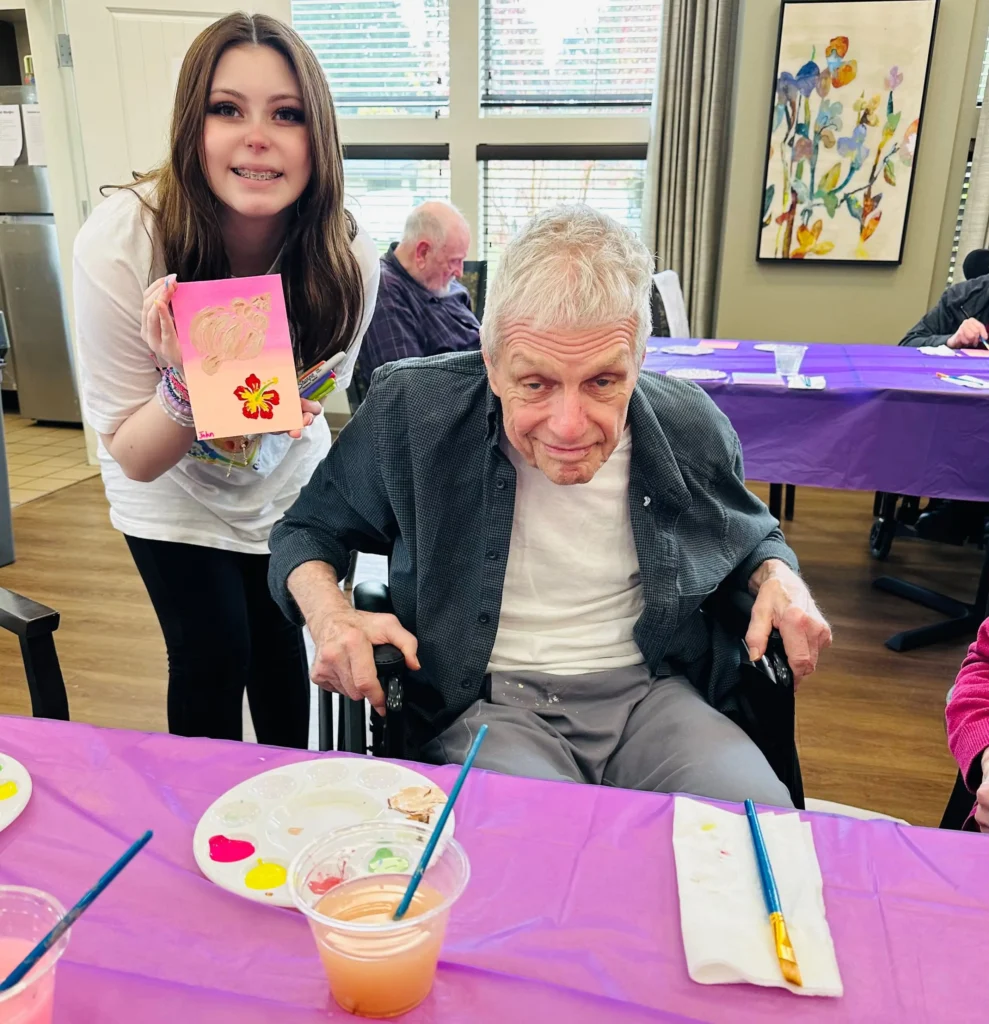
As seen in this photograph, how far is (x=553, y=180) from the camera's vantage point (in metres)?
4.98

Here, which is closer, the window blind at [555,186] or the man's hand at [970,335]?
the man's hand at [970,335]

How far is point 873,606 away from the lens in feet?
10.2

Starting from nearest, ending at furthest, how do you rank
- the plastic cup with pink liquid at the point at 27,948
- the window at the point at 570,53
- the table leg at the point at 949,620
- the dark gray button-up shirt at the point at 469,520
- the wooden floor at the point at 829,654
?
the plastic cup with pink liquid at the point at 27,948, the dark gray button-up shirt at the point at 469,520, the wooden floor at the point at 829,654, the table leg at the point at 949,620, the window at the point at 570,53

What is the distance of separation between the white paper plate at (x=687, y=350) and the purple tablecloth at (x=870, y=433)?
555 mm

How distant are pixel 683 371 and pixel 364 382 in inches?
43.9

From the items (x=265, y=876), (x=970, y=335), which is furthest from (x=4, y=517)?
(x=970, y=335)

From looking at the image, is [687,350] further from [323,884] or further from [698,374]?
[323,884]

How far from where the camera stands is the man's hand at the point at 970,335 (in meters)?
3.34

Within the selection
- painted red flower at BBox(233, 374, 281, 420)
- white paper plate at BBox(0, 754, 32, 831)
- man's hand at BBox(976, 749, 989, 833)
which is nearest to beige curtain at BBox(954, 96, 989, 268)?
man's hand at BBox(976, 749, 989, 833)

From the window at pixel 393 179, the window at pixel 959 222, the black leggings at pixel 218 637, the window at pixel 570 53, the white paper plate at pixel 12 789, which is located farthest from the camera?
the window at pixel 393 179

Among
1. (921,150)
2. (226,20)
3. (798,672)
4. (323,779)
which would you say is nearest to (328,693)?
(323,779)

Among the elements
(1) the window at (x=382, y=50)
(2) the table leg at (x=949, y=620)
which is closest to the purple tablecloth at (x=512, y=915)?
(2) the table leg at (x=949, y=620)

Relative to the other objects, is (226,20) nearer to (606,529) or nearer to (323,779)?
(606,529)

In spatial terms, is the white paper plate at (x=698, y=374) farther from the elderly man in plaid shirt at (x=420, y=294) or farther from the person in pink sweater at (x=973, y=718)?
the person in pink sweater at (x=973, y=718)
